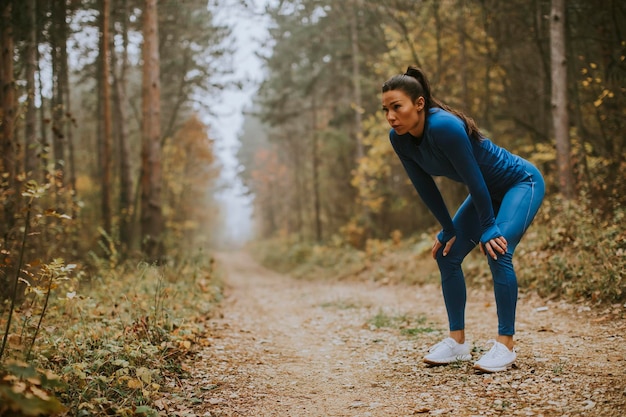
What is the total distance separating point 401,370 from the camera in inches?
149

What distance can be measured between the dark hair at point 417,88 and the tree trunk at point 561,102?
6.44m

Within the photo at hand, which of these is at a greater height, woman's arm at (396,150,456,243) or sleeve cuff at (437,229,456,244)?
woman's arm at (396,150,456,243)

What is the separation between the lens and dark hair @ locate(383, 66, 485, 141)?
334 cm

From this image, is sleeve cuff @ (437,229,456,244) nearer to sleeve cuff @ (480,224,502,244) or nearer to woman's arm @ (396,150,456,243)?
woman's arm @ (396,150,456,243)

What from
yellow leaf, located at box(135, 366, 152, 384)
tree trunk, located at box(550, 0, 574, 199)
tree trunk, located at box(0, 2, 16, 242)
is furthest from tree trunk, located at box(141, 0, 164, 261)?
tree trunk, located at box(550, 0, 574, 199)

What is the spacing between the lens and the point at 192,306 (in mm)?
6402

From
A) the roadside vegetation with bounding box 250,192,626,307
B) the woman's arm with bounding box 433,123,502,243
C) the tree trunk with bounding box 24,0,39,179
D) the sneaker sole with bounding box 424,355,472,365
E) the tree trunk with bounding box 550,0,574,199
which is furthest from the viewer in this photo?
the tree trunk with bounding box 550,0,574,199

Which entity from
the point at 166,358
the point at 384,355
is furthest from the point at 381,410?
the point at 166,358

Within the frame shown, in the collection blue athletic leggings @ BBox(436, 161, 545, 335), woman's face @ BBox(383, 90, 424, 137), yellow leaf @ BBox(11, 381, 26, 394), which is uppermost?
woman's face @ BBox(383, 90, 424, 137)

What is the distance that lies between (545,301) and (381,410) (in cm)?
423

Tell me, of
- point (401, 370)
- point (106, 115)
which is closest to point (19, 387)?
point (401, 370)

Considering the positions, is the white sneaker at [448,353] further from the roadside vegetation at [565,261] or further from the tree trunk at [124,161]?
the tree trunk at [124,161]

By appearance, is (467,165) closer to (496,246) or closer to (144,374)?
(496,246)

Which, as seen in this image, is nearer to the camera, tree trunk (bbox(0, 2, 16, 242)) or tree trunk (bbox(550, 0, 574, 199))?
tree trunk (bbox(0, 2, 16, 242))
